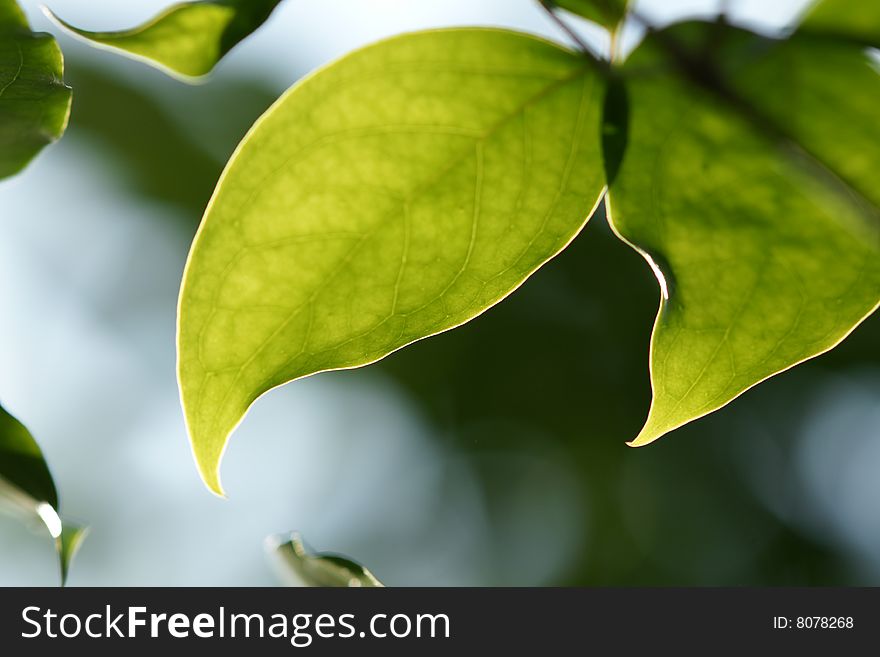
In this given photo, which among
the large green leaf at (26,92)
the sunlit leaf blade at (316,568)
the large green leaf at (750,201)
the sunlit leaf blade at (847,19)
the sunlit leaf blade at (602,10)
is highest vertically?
the large green leaf at (26,92)

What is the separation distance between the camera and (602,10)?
0.45m

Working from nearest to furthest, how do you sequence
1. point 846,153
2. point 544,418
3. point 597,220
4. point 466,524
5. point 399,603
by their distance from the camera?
point 846,153, point 399,603, point 597,220, point 544,418, point 466,524

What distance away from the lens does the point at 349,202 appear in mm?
450

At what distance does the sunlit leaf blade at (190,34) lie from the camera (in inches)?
17.7

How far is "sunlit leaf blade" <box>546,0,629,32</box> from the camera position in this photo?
448 millimetres

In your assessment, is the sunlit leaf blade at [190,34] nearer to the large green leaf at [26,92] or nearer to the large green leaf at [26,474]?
the large green leaf at [26,92]

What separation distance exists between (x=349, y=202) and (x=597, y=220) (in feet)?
11.3

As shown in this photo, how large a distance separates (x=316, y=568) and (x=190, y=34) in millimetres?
376

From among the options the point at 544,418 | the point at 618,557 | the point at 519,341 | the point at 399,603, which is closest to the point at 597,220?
the point at 519,341

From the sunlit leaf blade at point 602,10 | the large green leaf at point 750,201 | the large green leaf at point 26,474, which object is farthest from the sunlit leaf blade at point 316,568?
the sunlit leaf blade at point 602,10

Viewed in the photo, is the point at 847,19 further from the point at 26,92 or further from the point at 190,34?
the point at 26,92

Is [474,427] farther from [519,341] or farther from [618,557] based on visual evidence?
[618,557]

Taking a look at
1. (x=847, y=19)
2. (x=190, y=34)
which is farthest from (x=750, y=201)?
(x=190, y=34)

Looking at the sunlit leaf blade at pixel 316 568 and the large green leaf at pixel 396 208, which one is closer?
the large green leaf at pixel 396 208
